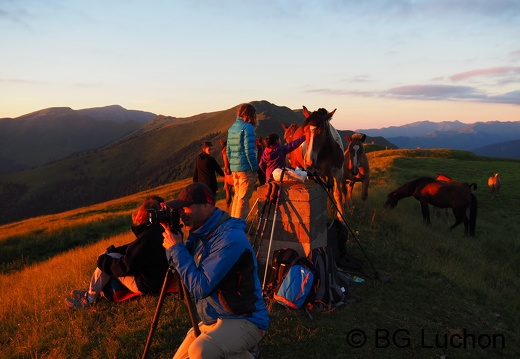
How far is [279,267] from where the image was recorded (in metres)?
6.54

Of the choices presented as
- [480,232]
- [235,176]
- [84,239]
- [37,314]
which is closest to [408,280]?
[235,176]

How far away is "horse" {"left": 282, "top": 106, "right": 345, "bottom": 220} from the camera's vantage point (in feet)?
29.0

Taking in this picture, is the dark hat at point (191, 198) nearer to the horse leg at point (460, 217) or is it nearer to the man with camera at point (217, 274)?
the man with camera at point (217, 274)

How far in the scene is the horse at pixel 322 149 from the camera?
29.0 ft

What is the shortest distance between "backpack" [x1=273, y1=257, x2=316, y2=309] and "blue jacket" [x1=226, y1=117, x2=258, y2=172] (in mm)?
2609

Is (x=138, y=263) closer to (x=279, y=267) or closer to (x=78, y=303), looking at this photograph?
(x=78, y=303)

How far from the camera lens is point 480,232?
1489 centimetres

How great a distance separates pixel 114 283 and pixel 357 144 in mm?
8559

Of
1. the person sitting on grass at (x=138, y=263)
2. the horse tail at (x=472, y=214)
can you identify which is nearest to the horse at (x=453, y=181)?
the horse tail at (x=472, y=214)

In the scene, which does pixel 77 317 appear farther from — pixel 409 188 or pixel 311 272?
pixel 409 188

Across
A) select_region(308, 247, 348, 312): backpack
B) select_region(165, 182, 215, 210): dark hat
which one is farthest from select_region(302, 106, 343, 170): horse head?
select_region(165, 182, 215, 210): dark hat

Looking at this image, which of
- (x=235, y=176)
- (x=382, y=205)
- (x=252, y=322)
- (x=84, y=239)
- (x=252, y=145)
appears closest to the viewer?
(x=252, y=322)

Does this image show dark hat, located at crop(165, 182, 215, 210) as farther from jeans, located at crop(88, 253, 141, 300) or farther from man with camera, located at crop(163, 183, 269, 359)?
jeans, located at crop(88, 253, 141, 300)

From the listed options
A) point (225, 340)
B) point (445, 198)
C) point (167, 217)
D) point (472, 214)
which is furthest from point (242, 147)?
point (472, 214)
